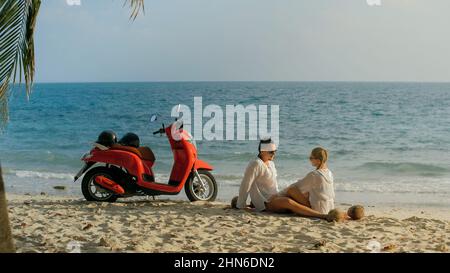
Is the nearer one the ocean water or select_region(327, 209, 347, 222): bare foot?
select_region(327, 209, 347, 222): bare foot

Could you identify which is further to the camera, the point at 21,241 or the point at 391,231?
the point at 391,231

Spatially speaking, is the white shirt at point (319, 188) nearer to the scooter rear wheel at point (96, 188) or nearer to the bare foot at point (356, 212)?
the bare foot at point (356, 212)

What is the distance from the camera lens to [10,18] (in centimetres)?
535

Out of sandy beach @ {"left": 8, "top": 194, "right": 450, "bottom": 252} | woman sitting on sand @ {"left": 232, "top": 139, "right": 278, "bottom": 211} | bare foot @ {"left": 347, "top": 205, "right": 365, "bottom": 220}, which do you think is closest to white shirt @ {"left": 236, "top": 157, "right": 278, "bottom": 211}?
woman sitting on sand @ {"left": 232, "top": 139, "right": 278, "bottom": 211}

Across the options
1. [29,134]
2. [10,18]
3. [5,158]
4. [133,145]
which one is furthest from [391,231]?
[29,134]

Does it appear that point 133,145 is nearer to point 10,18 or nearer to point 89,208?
point 89,208

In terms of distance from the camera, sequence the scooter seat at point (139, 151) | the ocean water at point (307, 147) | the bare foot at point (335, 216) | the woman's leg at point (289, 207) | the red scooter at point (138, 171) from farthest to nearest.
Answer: the ocean water at point (307, 147) < the scooter seat at point (139, 151) < the red scooter at point (138, 171) < the woman's leg at point (289, 207) < the bare foot at point (335, 216)

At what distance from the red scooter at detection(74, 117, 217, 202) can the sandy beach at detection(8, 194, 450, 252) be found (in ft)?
0.76

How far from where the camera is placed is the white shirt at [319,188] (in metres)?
6.45

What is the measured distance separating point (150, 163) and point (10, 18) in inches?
115

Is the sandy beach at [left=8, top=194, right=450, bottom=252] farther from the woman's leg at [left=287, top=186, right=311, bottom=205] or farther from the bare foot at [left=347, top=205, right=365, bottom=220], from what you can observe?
the woman's leg at [left=287, top=186, right=311, bottom=205]

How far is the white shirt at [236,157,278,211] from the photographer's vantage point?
22.1ft

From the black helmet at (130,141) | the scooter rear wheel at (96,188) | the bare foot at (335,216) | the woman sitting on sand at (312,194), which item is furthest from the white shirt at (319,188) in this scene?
the scooter rear wheel at (96,188)
